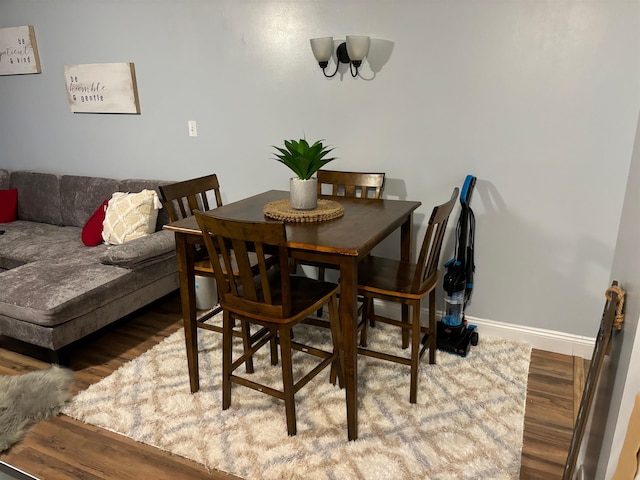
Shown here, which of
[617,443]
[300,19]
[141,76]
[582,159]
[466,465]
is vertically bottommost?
[466,465]

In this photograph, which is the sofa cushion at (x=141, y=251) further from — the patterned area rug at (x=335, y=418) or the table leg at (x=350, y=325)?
the table leg at (x=350, y=325)

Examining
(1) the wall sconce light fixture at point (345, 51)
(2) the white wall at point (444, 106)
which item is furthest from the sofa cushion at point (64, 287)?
(1) the wall sconce light fixture at point (345, 51)

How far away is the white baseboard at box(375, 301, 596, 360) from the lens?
8.27ft

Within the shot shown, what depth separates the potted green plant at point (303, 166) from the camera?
2041 millimetres

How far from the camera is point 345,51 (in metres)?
2.57

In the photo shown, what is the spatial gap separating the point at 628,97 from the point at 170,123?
276 centimetres

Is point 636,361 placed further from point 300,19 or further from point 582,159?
point 300,19

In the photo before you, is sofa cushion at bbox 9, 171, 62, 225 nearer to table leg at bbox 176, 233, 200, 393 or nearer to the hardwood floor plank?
the hardwood floor plank

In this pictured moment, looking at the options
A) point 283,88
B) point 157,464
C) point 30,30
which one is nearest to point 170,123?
point 283,88

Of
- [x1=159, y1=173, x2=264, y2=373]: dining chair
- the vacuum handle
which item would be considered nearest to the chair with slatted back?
[x1=159, y1=173, x2=264, y2=373]: dining chair

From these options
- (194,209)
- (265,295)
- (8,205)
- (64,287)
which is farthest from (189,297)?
(8,205)

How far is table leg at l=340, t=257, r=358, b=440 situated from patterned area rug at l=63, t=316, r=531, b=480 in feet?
0.45

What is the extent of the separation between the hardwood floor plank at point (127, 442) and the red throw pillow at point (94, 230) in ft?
2.74

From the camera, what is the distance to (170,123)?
10.7ft
